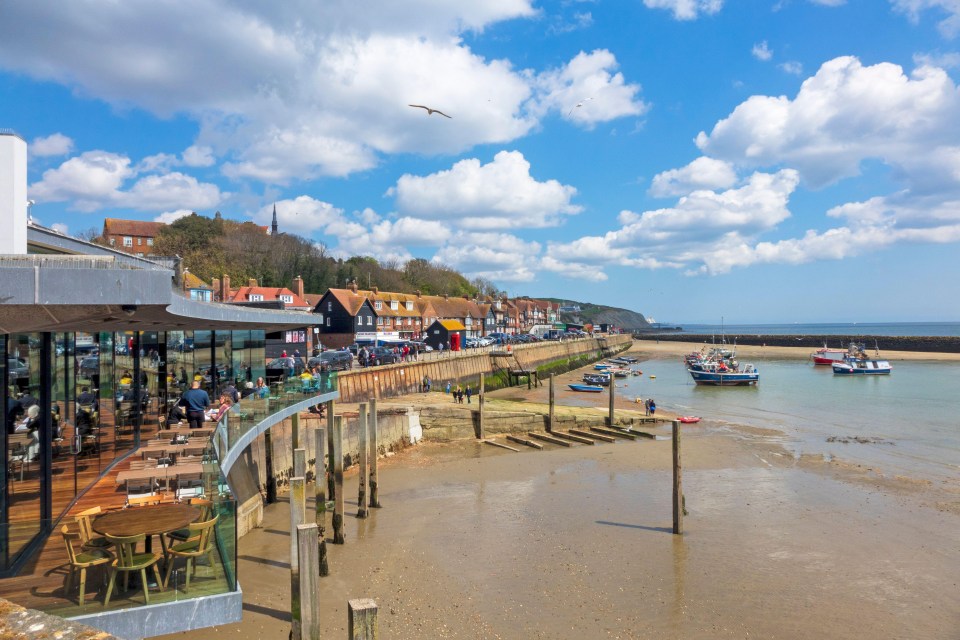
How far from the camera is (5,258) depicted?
5.32 meters

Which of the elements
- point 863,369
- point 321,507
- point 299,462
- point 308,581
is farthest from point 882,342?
point 308,581

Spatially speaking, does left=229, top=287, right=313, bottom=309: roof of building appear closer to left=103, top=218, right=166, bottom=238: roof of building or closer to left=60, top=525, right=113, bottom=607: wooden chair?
left=103, top=218, right=166, bottom=238: roof of building

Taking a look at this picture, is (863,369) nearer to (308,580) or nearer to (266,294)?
(266,294)

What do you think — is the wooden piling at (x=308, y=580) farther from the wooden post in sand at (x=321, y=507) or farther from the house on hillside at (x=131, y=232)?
the house on hillside at (x=131, y=232)

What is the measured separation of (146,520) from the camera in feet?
20.6

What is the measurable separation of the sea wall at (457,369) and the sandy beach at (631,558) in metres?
11.1

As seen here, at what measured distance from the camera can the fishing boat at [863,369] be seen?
6294 centimetres

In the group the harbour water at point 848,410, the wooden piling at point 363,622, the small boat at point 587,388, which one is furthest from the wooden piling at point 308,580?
the small boat at point 587,388

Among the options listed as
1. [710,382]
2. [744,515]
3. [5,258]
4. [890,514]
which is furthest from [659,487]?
[710,382]

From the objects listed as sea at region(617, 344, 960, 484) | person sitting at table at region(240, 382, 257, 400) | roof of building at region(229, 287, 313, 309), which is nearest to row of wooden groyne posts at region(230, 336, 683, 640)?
person sitting at table at region(240, 382, 257, 400)

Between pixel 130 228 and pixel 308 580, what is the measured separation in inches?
3837

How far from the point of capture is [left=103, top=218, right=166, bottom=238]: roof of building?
292 feet

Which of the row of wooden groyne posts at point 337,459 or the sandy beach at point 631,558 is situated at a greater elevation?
the row of wooden groyne posts at point 337,459

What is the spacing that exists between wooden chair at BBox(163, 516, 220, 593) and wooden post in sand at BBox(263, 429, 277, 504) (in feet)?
40.3
